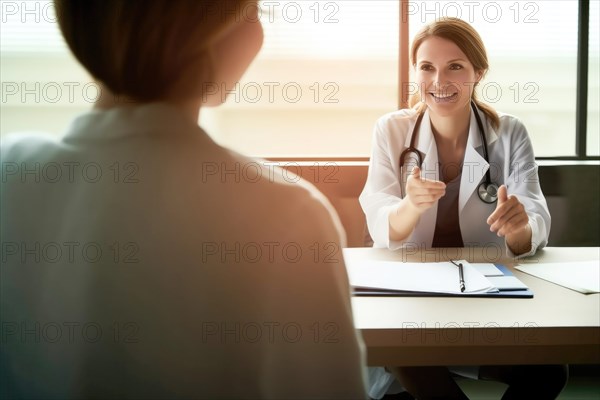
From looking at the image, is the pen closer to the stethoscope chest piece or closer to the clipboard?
the clipboard

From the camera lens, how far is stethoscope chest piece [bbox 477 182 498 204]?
1820 mm

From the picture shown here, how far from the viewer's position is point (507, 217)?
1.45 m

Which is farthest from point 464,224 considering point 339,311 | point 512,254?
point 339,311

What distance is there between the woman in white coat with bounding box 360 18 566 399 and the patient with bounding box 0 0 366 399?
1.10 meters

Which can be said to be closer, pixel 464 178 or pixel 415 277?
pixel 415 277

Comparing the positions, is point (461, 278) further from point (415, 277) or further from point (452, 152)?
point (452, 152)

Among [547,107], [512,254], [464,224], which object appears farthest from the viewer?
[547,107]

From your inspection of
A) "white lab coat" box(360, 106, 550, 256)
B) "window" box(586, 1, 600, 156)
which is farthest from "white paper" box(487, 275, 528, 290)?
"window" box(586, 1, 600, 156)

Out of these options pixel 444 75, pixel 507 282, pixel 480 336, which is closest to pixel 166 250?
pixel 480 336

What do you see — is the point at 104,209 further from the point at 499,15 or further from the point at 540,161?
the point at 499,15

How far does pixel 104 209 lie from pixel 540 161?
256 cm

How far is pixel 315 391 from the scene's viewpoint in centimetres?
56

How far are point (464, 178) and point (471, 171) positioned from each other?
0.11ft

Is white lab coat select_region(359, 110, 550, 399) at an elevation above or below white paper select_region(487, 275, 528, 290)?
above
